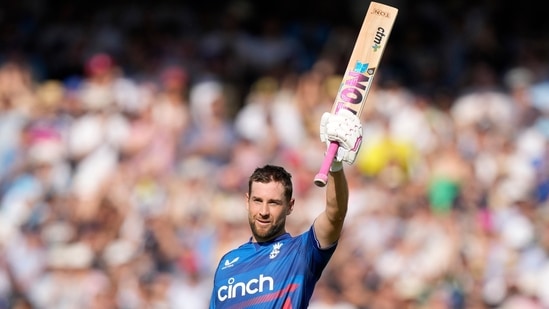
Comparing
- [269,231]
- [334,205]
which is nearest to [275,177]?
[269,231]

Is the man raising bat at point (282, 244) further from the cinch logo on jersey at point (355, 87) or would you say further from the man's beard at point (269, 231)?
the cinch logo on jersey at point (355, 87)

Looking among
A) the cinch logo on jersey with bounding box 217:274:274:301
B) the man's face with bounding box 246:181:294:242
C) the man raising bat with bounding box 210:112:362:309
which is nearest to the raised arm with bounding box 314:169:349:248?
the man raising bat with bounding box 210:112:362:309

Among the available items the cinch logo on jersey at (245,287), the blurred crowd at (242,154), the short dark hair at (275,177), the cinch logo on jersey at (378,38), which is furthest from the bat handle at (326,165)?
the blurred crowd at (242,154)

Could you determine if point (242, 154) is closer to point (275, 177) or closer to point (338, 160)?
point (275, 177)

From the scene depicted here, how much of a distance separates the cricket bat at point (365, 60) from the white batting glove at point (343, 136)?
20cm

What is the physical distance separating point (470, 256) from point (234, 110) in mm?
3766

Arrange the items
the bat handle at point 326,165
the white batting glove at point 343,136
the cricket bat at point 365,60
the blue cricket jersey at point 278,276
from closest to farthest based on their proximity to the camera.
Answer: the bat handle at point 326,165 → the white batting glove at point 343,136 → the blue cricket jersey at point 278,276 → the cricket bat at point 365,60

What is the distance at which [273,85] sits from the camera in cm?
1422

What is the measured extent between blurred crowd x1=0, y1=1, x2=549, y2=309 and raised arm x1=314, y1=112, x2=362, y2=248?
517 centimetres

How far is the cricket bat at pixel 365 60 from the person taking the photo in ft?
21.5

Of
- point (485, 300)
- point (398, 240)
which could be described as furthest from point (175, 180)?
point (485, 300)

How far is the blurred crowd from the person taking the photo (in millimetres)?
11938

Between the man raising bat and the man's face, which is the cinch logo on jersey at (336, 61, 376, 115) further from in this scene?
the man's face

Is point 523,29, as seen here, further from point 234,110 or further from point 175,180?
point 175,180
